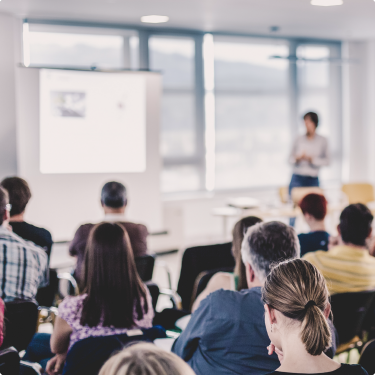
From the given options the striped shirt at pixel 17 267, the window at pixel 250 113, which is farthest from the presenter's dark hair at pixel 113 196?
the window at pixel 250 113

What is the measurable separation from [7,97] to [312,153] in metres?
3.64

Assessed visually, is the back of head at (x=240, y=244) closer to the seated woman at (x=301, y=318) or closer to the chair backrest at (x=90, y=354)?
the chair backrest at (x=90, y=354)

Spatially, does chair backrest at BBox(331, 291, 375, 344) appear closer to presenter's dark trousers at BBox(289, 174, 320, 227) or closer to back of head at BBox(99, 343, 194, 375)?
back of head at BBox(99, 343, 194, 375)

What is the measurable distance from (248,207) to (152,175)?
3.96 feet

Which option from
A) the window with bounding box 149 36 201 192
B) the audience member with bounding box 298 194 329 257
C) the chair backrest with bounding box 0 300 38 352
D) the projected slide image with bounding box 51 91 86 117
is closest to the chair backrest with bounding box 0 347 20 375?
the chair backrest with bounding box 0 300 38 352

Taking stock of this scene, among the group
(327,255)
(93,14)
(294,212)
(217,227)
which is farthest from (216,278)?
(217,227)

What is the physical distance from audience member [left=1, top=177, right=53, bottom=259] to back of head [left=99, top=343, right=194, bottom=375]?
8.23ft

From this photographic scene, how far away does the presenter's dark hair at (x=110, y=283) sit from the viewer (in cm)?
208

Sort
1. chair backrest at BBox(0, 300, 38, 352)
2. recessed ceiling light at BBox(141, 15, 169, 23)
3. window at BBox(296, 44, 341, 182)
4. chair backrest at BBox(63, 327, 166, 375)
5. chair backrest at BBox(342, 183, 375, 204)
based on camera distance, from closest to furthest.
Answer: chair backrest at BBox(63, 327, 166, 375)
chair backrest at BBox(0, 300, 38, 352)
recessed ceiling light at BBox(141, 15, 169, 23)
chair backrest at BBox(342, 183, 375, 204)
window at BBox(296, 44, 341, 182)

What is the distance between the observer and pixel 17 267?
2654mm

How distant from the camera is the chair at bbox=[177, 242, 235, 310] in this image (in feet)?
10.6

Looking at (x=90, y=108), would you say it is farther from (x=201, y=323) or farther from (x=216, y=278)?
(x=201, y=323)

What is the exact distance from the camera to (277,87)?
8.18 m

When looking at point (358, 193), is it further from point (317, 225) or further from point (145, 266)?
point (145, 266)
